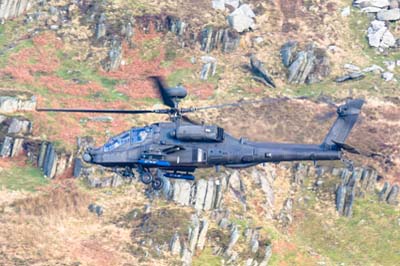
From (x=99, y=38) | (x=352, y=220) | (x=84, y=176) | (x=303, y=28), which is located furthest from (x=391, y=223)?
(x=99, y=38)

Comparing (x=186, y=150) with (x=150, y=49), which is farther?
(x=150, y=49)

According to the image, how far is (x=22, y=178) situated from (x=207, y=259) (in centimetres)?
1573

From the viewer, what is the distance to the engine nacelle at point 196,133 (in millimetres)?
37438

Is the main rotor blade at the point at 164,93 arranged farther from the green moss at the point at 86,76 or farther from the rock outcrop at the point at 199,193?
the green moss at the point at 86,76

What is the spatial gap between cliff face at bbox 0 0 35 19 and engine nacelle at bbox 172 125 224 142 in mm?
48773

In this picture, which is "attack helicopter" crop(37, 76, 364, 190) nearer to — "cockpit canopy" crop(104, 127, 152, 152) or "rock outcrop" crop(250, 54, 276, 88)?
"cockpit canopy" crop(104, 127, 152, 152)

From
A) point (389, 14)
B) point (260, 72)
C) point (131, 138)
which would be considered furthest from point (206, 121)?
point (389, 14)

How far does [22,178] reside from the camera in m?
56.3

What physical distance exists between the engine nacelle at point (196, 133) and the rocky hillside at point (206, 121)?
4.56 m

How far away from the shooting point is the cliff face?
80.3 metres

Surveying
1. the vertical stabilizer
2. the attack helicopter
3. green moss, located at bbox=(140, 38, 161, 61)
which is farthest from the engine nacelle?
green moss, located at bbox=(140, 38, 161, 61)

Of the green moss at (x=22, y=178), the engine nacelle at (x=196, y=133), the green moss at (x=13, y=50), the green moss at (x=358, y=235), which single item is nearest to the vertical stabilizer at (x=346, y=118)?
the engine nacelle at (x=196, y=133)

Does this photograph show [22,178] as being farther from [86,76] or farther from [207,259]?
[86,76]

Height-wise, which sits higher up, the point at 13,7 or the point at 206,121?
the point at 13,7
